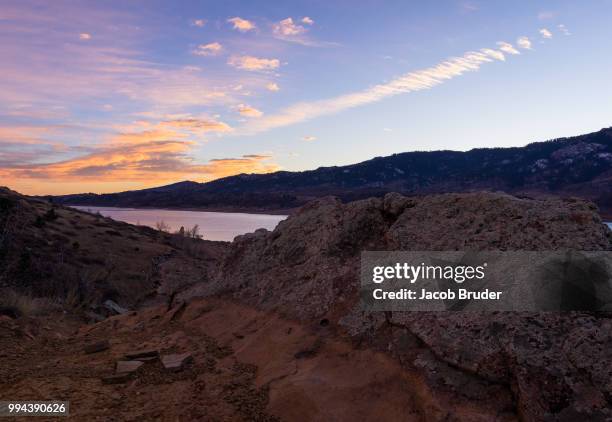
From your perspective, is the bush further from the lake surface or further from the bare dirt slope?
the lake surface

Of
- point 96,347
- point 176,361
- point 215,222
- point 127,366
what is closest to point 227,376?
point 176,361

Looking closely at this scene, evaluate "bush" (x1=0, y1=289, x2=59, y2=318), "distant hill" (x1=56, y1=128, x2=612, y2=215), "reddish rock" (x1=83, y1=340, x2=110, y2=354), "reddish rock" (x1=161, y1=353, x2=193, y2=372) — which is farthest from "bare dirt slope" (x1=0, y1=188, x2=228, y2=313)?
"distant hill" (x1=56, y1=128, x2=612, y2=215)

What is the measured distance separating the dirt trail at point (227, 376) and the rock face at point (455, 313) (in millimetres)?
313

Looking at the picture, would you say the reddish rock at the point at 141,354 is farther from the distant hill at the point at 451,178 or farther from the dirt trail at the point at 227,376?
the distant hill at the point at 451,178

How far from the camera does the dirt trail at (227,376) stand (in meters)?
4.48

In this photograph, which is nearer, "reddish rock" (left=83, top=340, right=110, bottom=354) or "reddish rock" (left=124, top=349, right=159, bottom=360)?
"reddish rock" (left=124, top=349, right=159, bottom=360)

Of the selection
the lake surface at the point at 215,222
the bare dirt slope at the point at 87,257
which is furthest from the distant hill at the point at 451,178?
the bare dirt slope at the point at 87,257

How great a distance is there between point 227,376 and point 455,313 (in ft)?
8.44

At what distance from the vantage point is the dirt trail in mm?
4484

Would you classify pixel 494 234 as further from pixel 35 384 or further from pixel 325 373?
pixel 35 384

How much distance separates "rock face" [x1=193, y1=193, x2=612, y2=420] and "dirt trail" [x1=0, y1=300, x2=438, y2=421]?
31 cm

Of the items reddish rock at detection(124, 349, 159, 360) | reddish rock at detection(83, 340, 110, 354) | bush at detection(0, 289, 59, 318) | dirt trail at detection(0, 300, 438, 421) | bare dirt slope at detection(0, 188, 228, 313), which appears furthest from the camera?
bare dirt slope at detection(0, 188, 228, 313)

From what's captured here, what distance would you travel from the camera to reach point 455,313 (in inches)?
184

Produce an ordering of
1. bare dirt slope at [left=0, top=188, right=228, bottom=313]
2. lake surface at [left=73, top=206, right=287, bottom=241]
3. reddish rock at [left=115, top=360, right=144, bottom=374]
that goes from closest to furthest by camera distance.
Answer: reddish rock at [left=115, top=360, right=144, bottom=374]
bare dirt slope at [left=0, top=188, right=228, bottom=313]
lake surface at [left=73, top=206, right=287, bottom=241]
